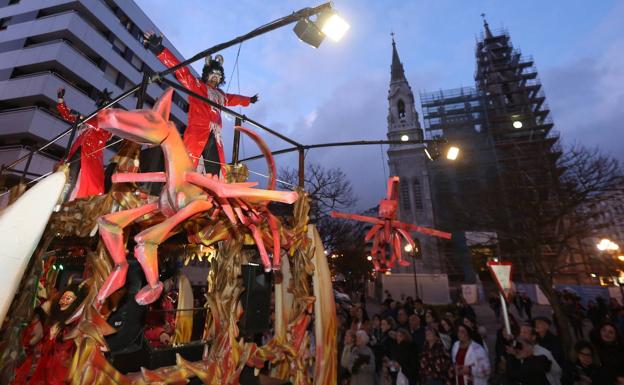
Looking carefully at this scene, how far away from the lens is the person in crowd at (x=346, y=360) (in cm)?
599

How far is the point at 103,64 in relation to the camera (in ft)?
80.1

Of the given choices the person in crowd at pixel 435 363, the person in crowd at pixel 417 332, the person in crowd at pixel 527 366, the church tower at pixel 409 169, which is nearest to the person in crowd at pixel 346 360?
→ the person in crowd at pixel 435 363

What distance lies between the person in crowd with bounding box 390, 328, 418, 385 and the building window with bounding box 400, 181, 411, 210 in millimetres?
32612

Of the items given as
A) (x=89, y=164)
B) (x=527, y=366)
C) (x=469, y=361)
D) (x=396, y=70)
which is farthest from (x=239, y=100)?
(x=396, y=70)

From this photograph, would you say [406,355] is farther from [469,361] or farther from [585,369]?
[585,369]

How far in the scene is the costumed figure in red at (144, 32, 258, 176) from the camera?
5.36 metres

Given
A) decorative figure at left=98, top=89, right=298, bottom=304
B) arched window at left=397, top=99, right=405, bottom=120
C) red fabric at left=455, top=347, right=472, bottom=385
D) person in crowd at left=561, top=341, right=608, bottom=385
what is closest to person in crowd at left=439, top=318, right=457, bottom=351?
red fabric at left=455, top=347, right=472, bottom=385

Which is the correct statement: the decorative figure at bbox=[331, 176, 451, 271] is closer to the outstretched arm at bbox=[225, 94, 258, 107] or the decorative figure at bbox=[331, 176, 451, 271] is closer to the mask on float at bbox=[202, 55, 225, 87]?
the outstretched arm at bbox=[225, 94, 258, 107]

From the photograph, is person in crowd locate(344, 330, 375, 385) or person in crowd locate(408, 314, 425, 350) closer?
person in crowd locate(344, 330, 375, 385)

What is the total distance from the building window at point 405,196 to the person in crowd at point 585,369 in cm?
3351

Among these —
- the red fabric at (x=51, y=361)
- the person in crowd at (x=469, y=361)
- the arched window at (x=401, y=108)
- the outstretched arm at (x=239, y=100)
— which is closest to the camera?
the red fabric at (x=51, y=361)

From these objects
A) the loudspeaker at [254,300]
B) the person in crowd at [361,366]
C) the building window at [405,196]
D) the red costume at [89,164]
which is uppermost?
the building window at [405,196]

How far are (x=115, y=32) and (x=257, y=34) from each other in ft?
94.8

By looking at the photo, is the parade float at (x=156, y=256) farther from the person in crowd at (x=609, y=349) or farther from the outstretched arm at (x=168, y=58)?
the person in crowd at (x=609, y=349)
